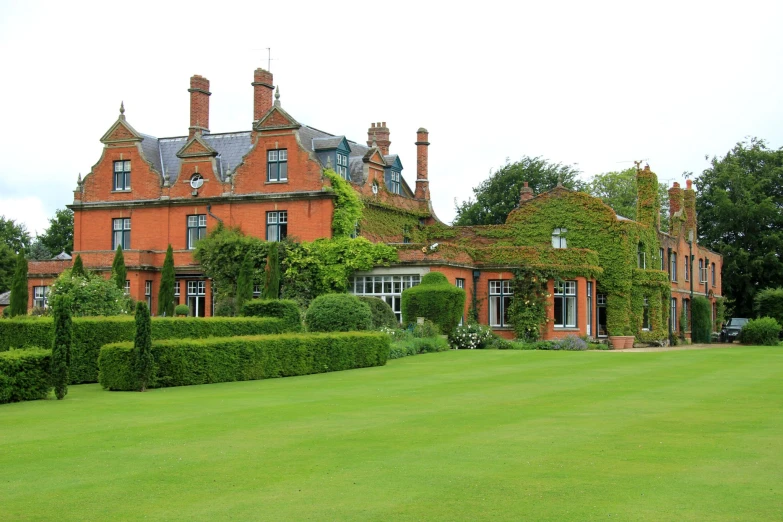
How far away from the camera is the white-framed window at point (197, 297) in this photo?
4262cm

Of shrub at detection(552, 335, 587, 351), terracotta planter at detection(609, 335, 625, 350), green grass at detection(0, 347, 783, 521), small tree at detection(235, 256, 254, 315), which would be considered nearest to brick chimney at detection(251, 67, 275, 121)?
small tree at detection(235, 256, 254, 315)

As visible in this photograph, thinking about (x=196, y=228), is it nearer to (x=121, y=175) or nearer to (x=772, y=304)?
(x=121, y=175)

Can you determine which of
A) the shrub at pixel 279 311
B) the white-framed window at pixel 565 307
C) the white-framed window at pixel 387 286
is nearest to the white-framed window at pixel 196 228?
the white-framed window at pixel 387 286

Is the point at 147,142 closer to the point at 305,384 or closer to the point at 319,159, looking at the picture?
the point at 319,159

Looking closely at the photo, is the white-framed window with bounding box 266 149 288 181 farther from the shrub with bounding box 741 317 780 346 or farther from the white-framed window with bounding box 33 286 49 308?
the shrub with bounding box 741 317 780 346

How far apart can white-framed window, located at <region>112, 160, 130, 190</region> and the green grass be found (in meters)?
27.0

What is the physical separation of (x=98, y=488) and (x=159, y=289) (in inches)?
1296

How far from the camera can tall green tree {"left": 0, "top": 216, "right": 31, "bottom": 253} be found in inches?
3147

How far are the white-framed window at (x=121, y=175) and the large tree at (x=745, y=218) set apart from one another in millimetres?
39080

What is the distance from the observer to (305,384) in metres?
20.5

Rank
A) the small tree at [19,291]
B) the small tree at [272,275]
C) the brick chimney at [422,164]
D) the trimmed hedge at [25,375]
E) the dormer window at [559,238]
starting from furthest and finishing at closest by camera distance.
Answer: the brick chimney at [422,164] → the dormer window at [559,238] → the small tree at [272,275] → the small tree at [19,291] → the trimmed hedge at [25,375]

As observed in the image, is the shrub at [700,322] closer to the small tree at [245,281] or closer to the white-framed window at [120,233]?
the small tree at [245,281]

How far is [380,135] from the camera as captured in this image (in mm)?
49500

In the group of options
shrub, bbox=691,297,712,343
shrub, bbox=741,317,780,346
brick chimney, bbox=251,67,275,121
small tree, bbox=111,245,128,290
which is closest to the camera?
small tree, bbox=111,245,128,290
